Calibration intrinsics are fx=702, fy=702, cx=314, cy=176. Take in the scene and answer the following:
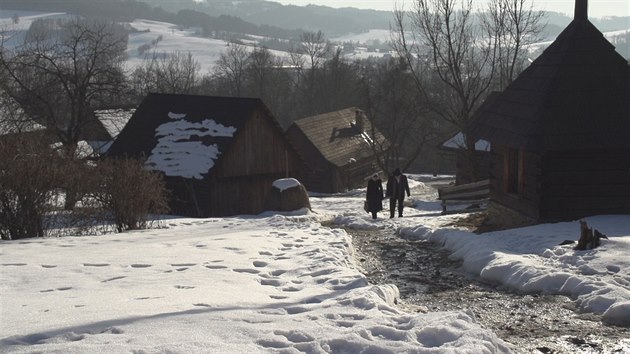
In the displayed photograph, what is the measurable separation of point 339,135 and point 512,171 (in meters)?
33.5

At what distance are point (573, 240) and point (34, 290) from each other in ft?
31.0

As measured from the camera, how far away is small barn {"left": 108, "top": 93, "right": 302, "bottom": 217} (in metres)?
27.7

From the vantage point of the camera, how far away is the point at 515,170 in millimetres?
17750

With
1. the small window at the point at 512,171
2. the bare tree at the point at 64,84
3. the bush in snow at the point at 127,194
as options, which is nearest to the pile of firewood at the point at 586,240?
the small window at the point at 512,171

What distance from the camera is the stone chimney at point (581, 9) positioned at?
17.0 metres

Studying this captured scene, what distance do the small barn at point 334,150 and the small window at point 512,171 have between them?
88.2ft

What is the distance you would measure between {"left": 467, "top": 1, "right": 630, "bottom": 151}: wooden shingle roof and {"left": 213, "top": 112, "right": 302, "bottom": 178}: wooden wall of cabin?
13.0 metres

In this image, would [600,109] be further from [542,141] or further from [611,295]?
[611,295]

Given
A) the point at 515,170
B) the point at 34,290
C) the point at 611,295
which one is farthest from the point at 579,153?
the point at 34,290

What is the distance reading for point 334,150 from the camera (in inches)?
1905

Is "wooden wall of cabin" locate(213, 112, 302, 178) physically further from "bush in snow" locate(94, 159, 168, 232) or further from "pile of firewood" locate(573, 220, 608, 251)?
"pile of firewood" locate(573, 220, 608, 251)

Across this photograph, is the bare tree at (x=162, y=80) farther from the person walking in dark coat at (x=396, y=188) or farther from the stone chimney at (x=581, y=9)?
the stone chimney at (x=581, y=9)

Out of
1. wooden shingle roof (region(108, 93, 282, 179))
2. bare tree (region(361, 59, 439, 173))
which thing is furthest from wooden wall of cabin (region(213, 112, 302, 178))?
bare tree (region(361, 59, 439, 173))

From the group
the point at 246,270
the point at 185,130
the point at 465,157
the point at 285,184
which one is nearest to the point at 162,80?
the point at 465,157
